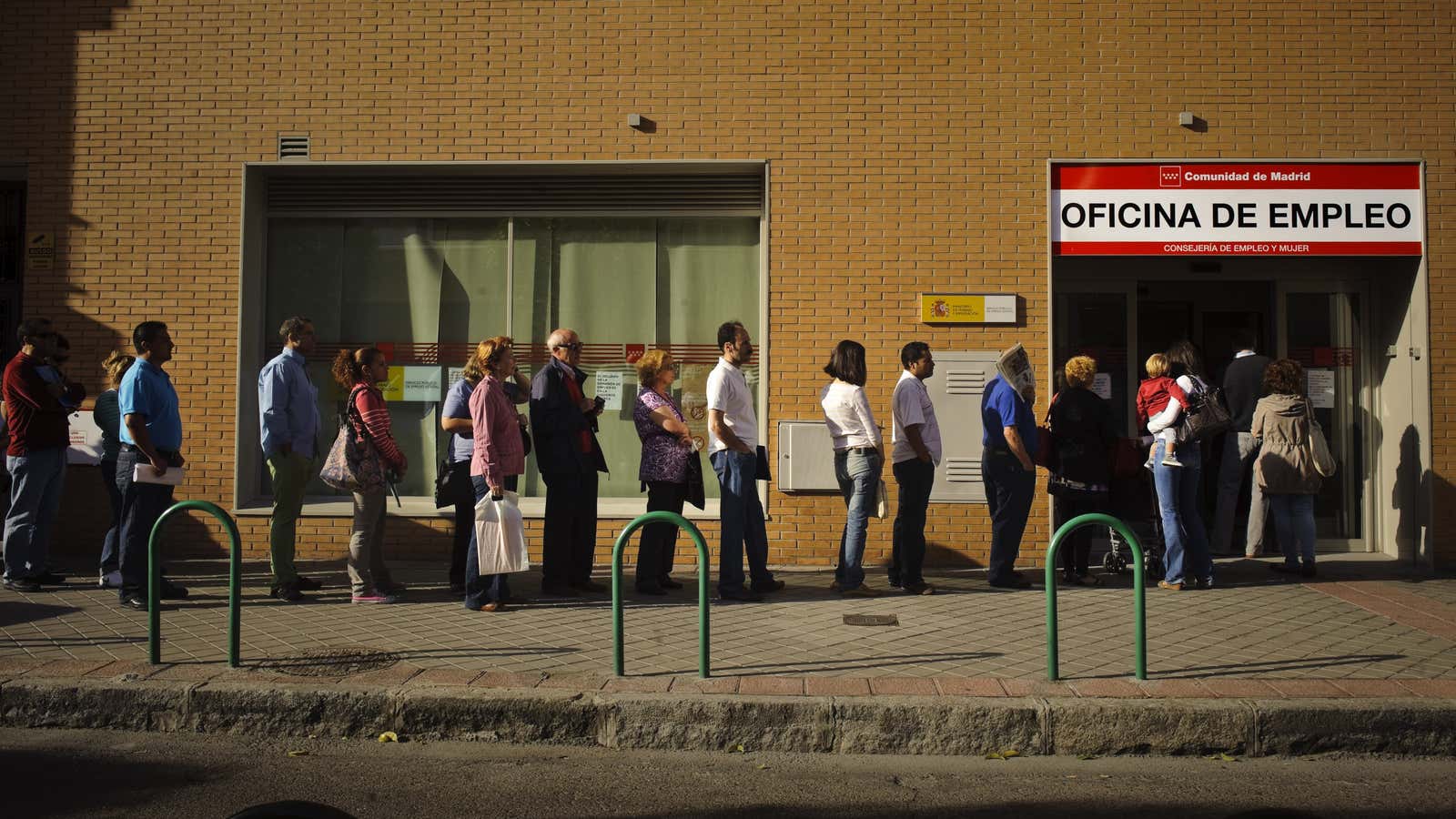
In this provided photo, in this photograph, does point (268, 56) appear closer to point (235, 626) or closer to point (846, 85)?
point (846, 85)

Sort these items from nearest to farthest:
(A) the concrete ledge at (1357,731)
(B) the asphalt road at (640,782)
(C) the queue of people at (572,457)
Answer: (B) the asphalt road at (640,782) → (A) the concrete ledge at (1357,731) → (C) the queue of people at (572,457)

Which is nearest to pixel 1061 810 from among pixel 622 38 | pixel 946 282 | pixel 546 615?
pixel 546 615

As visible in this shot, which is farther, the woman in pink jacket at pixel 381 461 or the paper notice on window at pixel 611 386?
the paper notice on window at pixel 611 386

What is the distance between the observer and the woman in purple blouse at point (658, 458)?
26.0 feet

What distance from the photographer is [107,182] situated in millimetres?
9891

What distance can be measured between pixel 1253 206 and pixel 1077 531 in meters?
3.30

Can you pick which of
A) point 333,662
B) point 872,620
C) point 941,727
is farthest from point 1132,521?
point 333,662

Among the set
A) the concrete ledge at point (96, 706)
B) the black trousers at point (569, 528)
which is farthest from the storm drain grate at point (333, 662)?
the black trousers at point (569, 528)

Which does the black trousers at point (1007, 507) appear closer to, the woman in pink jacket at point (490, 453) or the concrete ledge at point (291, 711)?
the woman in pink jacket at point (490, 453)

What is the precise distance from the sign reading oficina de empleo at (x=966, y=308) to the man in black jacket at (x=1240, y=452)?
2172 mm

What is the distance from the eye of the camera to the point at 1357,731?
5051 millimetres

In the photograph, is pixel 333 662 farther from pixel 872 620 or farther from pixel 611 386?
pixel 611 386

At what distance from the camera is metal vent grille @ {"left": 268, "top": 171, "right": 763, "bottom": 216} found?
1005 centimetres

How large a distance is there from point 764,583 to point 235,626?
361cm
